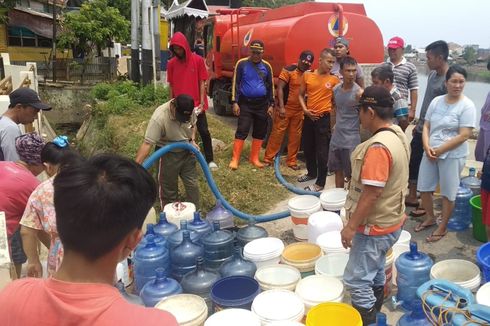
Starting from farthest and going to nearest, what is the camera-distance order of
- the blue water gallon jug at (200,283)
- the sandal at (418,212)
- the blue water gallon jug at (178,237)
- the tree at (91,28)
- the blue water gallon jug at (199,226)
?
the tree at (91,28)
the sandal at (418,212)
the blue water gallon jug at (199,226)
the blue water gallon jug at (178,237)
the blue water gallon jug at (200,283)

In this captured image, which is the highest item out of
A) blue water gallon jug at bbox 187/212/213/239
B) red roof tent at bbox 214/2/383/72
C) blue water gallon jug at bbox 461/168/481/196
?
red roof tent at bbox 214/2/383/72

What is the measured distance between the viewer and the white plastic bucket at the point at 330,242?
3.57 m

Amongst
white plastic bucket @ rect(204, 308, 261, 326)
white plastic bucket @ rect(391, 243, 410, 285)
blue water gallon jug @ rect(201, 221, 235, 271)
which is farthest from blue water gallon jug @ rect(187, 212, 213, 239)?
white plastic bucket @ rect(391, 243, 410, 285)

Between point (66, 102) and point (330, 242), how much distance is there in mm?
12473

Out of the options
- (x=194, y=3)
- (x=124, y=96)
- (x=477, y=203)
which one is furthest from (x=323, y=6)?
(x=194, y=3)

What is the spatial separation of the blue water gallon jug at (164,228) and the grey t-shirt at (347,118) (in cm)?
222

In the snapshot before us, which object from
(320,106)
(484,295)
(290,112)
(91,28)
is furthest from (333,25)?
(91,28)

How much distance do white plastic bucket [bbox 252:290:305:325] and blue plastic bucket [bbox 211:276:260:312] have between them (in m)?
0.10

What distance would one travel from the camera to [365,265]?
9.27 ft

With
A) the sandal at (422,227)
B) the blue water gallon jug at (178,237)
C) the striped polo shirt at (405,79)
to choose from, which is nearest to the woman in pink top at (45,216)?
the blue water gallon jug at (178,237)

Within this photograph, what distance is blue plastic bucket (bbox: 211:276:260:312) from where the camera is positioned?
2812 mm

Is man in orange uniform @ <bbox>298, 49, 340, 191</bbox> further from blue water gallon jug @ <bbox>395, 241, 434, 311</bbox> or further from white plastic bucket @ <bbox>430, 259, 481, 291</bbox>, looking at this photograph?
white plastic bucket @ <bbox>430, 259, 481, 291</bbox>

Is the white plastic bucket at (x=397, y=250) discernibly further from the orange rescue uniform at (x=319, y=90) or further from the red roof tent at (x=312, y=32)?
the red roof tent at (x=312, y=32)

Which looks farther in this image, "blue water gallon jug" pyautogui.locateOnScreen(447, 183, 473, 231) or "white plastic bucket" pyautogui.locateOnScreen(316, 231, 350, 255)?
"blue water gallon jug" pyautogui.locateOnScreen(447, 183, 473, 231)
